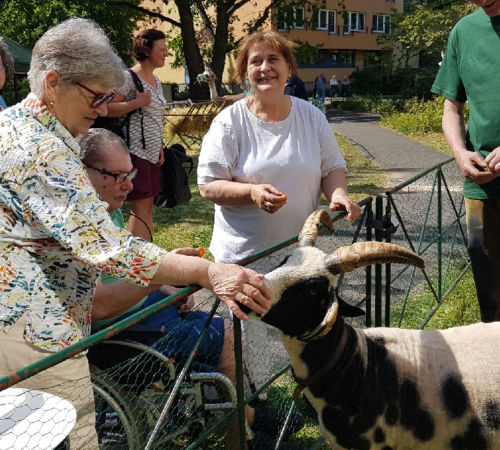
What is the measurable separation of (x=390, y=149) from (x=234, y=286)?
1418 cm

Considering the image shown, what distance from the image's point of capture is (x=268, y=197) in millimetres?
2621

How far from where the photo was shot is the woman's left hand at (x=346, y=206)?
9.71ft

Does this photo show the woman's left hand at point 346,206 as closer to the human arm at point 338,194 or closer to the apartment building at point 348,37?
the human arm at point 338,194

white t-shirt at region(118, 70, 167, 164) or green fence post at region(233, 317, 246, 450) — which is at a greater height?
white t-shirt at region(118, 70, 167, 164)

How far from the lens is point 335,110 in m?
29.0

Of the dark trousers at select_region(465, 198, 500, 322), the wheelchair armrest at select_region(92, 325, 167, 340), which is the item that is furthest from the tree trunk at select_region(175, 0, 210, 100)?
the wheelchair armrest at select_region(92, 325, 167, 340)

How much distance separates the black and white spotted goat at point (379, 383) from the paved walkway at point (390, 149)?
7.62 meters

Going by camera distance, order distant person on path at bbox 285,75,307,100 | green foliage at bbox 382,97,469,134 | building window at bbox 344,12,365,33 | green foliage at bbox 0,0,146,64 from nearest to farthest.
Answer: distant person on path at bbox 285,75,307,100
green foliage at bbox 382,97,469,134
green foliage at bbox 0,0,146,64
building window at bbox 344,12,365,33

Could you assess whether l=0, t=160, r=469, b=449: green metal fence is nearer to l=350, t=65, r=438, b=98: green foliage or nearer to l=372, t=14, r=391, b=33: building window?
l=350, t=65, r=438, b=98: green foliage

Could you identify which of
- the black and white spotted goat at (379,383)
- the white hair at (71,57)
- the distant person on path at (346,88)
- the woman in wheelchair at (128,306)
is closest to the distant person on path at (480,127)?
the black and white spotted goat at (379,383)

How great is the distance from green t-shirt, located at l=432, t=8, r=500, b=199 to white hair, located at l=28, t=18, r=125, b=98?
2290 mm

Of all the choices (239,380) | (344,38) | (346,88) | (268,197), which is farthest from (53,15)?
(344,38)

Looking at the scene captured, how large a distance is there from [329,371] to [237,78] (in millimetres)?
1904

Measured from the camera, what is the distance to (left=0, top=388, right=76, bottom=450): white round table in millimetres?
1552
